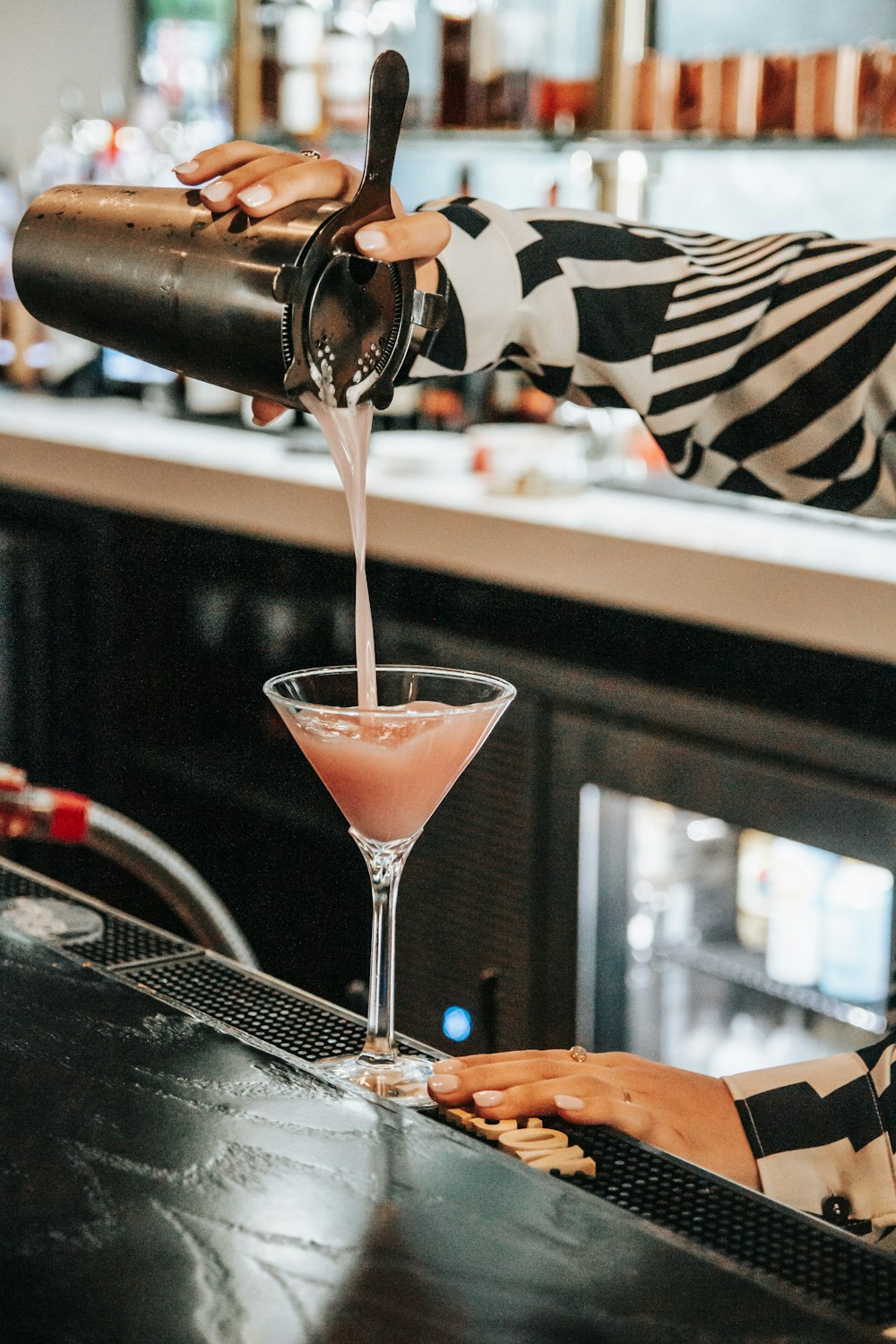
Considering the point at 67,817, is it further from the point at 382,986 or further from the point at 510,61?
the point at 510,61

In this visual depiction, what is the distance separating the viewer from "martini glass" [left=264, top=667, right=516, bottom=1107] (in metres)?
0.82

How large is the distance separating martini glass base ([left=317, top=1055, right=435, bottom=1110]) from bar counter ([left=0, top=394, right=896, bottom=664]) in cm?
131

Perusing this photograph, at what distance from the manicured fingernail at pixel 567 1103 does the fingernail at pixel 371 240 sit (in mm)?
478

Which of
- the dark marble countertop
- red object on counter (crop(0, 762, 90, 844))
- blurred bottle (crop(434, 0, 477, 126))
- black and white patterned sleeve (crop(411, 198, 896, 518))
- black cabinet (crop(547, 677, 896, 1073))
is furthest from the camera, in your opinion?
blurred bottle (crop(434, 0, 477, 126))

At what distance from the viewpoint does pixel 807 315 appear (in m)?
1.44

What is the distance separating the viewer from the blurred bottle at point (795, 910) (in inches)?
93.5

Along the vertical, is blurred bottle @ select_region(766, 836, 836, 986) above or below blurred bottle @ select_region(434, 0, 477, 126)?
below

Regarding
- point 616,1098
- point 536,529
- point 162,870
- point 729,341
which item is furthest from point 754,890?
point 616,1098

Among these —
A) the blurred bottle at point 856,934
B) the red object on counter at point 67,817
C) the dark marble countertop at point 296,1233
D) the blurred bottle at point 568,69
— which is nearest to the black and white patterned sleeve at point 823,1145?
the dark marble countertop at point 296,1233

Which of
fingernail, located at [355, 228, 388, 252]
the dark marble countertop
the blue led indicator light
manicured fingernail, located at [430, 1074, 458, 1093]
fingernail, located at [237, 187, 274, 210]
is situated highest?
fingernail, located at [237, 187, 274, 210]

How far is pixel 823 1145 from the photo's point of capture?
853 mm

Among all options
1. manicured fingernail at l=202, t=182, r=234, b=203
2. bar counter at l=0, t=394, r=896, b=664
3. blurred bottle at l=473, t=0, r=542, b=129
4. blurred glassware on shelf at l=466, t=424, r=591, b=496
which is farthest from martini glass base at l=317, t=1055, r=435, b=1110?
blurred bottle at l=473, t=0, r=542, b=129

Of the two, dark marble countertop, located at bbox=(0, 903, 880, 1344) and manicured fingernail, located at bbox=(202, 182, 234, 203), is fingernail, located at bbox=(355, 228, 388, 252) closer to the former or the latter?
manicured fingernail, located at bbox=(202, 182, 234, 203)

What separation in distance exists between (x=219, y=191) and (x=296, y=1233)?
2.38ft
